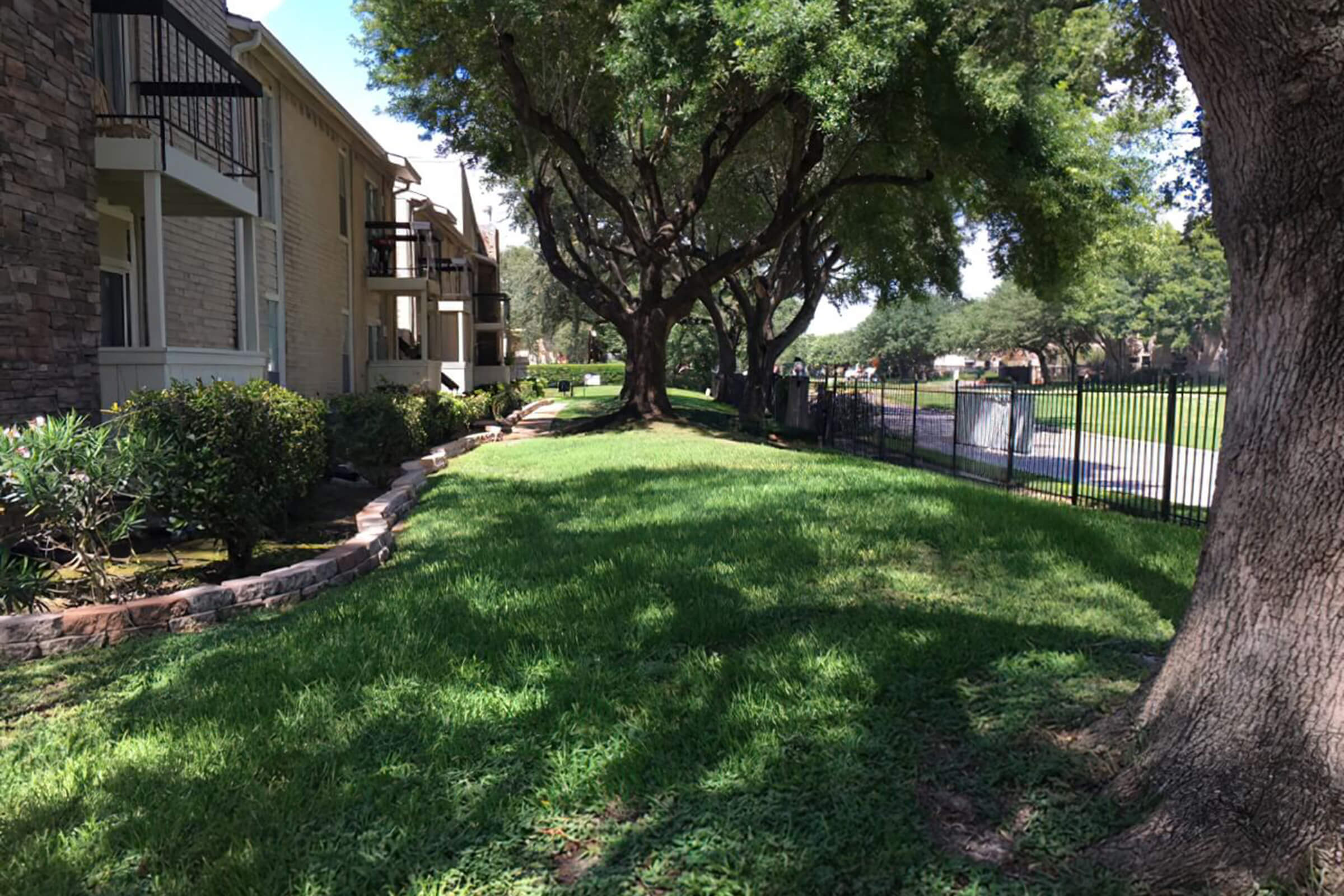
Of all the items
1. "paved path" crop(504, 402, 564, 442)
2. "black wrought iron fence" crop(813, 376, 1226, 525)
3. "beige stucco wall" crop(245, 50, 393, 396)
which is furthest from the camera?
"paved path" crop(504, 402, 564, 442)

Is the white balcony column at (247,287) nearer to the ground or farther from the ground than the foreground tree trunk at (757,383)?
farther from the ground

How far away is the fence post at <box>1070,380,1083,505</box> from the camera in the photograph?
10.6m

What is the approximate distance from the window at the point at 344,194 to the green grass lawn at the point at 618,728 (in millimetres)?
14515

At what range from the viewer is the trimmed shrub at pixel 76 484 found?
5.23 metres

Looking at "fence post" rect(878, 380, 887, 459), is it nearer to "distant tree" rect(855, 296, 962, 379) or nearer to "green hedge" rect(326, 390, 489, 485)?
"green hedge" rect(326, 390, 489, 485)

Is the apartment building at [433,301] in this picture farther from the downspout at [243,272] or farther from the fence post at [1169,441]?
the fence post at [1169,441]

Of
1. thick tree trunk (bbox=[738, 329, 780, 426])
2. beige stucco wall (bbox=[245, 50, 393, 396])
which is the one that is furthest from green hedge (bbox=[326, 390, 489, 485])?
thick tree trunk (bbox=[738, 329, 780, 426])

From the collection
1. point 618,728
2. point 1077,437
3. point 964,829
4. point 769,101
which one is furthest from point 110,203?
point 1077,437

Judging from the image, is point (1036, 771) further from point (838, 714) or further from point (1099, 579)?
point (1099, 579)

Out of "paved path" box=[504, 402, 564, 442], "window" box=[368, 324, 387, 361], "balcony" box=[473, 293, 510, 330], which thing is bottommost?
"paved path" box=[504, 402, 564, 442]

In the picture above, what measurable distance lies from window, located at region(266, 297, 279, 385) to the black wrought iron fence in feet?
33.6

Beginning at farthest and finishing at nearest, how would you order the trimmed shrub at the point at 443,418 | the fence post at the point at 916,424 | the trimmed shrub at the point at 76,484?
the fence post at the point at 916,424 < the trimmed shrub at the point at 443,418 < the trimmed shrub at the point at 76,484

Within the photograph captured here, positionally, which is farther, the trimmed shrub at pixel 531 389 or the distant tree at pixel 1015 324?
the distant tree at pixel 1015 324

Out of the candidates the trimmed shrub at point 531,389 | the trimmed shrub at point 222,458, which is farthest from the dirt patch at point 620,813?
the trimmed shrub at point 531,389
